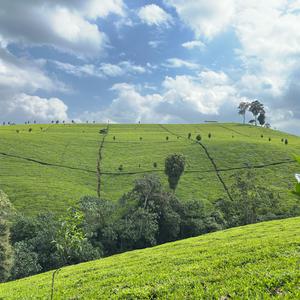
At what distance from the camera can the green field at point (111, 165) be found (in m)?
94.1

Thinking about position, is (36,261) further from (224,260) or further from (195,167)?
(195,167)

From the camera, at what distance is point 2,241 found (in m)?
51.5

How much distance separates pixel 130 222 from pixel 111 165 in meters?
50.3

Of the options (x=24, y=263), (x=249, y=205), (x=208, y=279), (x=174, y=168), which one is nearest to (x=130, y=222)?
(x=24, y=263)

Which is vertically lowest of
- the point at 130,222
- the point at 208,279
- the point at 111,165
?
the point at 130,222

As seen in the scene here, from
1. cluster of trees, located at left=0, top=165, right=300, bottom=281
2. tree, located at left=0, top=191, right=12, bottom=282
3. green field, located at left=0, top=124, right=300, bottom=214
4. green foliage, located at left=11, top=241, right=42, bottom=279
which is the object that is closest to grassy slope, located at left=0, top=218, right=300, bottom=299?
Result: tree, located at left=0, top=191, right=12, bottom=282

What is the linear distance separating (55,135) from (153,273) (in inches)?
5553

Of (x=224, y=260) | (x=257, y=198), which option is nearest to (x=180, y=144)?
(x=257, y=198)

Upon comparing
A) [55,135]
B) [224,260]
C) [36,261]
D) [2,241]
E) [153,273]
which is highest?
[55,135]

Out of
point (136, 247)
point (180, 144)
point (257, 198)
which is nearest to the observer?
point (136, 247)

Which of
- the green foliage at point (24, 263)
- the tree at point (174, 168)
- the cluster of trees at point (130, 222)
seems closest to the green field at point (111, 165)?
the tree at point (174, 168)

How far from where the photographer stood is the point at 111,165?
119312mm

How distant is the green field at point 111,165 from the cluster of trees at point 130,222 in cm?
965

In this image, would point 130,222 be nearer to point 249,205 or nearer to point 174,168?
point 174,168
